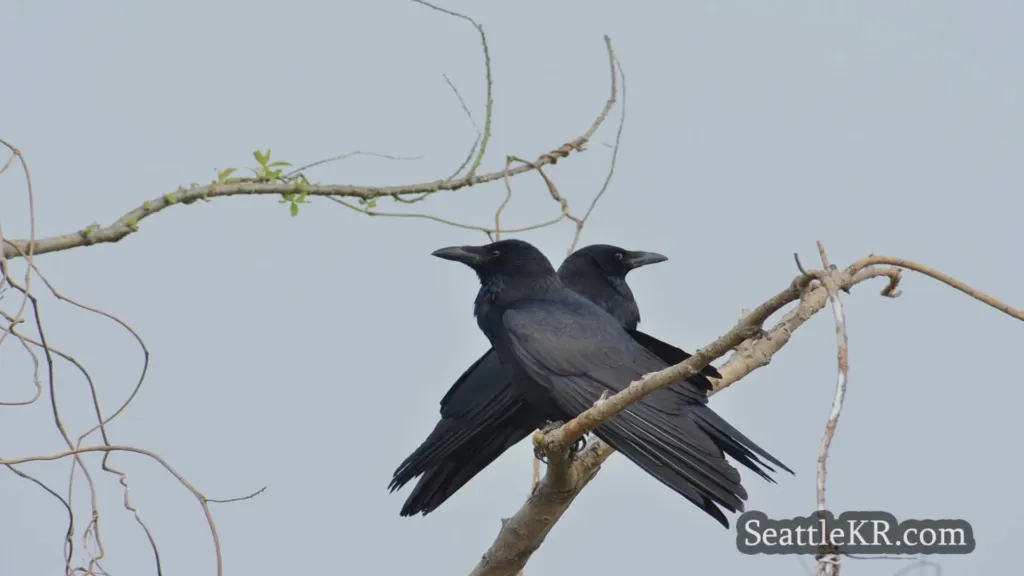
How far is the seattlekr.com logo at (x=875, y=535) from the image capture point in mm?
3332

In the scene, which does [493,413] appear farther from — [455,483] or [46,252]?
[46,252]

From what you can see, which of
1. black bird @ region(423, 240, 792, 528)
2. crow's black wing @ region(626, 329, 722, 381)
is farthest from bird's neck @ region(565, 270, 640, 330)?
crow's black wing @ region(626, 329, 722, 381)

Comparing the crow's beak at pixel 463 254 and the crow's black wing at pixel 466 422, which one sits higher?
the crow's beak at pixel 463 254

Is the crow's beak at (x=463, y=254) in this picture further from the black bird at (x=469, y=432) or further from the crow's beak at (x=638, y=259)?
the crow's beak at (x=638, y=259)

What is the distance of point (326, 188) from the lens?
4617 millimetres

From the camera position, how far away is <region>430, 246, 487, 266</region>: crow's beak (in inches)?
277

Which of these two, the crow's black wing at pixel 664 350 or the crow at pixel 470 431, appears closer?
the crow's black wing at pixel 664 350

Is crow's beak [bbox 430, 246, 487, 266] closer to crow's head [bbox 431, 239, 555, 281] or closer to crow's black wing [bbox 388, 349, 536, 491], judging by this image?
crow's head [bbox 431, 239, 555, 281]

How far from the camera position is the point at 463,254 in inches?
277

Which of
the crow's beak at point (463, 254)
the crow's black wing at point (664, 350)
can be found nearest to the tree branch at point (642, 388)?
the crow's black wing at point (664, 350)

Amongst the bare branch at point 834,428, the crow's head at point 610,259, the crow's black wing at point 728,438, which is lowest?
the bare branch at point 834,428

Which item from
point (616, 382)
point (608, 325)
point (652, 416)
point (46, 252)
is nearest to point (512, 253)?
point (608, 325)

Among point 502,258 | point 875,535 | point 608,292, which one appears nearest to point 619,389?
point 502,258

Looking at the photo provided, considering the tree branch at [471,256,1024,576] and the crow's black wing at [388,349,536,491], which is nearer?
the tree branch at [471,256,1024,576]
